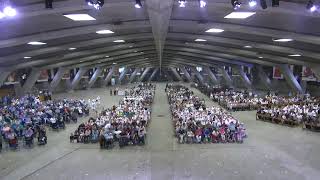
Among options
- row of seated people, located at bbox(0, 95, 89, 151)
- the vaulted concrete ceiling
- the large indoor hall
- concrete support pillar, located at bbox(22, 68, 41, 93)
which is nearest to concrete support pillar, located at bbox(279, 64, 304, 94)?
the large indoor hall

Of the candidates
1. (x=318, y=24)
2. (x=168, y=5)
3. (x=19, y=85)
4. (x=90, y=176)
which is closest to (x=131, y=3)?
(x=168, y=5)

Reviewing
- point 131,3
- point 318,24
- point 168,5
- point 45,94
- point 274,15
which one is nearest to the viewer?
point 168,5

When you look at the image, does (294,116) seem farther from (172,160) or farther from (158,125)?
(172,160)

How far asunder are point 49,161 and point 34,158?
1068mm

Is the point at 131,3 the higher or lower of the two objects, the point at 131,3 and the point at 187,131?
the higher

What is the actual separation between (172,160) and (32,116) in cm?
1281

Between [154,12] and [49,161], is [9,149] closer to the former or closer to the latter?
[49,161]

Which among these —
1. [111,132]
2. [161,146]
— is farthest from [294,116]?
[111,132]

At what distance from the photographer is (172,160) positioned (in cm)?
1540

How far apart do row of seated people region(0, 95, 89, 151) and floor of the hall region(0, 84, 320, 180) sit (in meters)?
1.68

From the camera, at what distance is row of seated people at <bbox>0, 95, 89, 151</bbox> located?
62.7ft

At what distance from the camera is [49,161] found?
1561 cm

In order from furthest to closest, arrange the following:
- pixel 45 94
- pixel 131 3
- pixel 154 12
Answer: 1. pixel 45 94
2. pixel 131 3
3. pixel 154 12

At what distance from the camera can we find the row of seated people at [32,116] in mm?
19109
